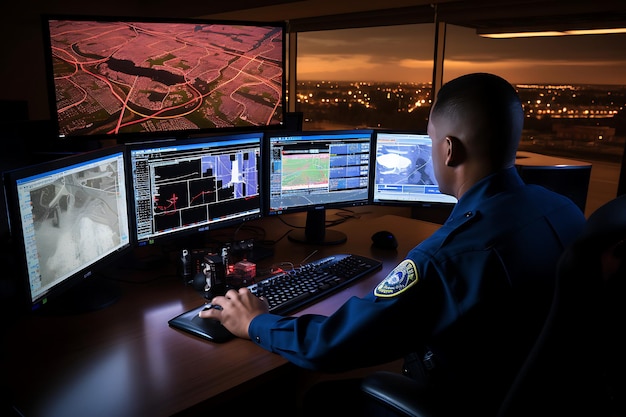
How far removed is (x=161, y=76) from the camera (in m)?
2.13

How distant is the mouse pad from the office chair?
29.1 inches

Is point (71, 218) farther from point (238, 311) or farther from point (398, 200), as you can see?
point (398, 200)

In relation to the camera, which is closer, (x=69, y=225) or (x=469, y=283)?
(x=469, y=283)

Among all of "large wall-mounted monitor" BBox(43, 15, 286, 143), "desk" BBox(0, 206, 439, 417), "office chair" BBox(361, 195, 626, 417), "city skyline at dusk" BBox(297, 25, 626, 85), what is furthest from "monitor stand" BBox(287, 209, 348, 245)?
"city skyline at dusk" BBox(297, 25, 626, 85)

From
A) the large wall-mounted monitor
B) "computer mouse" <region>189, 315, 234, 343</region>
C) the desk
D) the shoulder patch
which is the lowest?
the desk

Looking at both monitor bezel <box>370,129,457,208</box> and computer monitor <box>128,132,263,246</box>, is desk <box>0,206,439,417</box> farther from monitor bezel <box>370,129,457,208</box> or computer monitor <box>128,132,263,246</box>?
monitor bezel <box>370,129,457,208</box>

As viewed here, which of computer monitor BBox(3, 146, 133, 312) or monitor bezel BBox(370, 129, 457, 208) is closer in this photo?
computer monitor BBox(3, 146, 133, 312)

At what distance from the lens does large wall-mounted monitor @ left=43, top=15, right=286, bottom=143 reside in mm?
1903

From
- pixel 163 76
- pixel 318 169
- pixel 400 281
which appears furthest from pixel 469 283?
pixel 163 76

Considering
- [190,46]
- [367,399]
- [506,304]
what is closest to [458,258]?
[506,304]

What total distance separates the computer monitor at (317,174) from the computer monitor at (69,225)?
25.7 inches

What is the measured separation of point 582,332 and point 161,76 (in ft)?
6.09

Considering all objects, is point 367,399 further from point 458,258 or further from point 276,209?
point 276,209

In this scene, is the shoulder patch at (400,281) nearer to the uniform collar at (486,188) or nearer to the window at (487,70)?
the uniform collar at (486,188)
